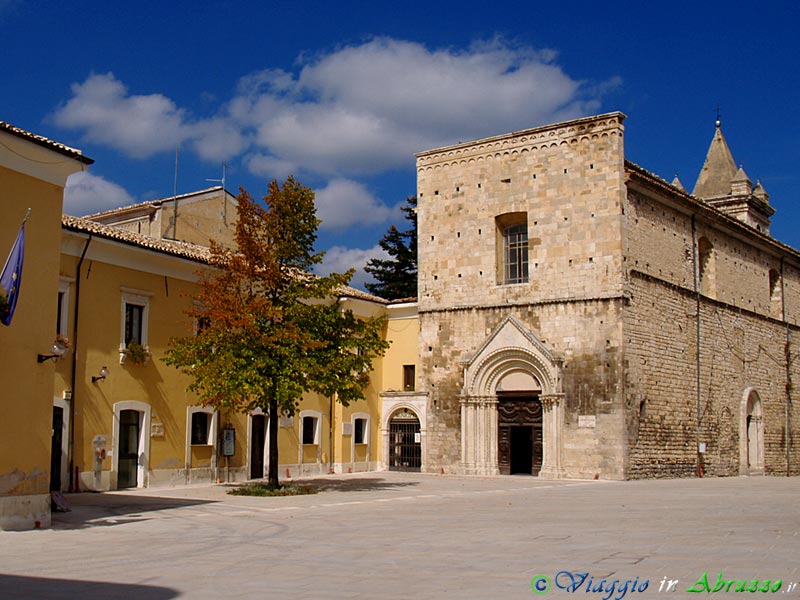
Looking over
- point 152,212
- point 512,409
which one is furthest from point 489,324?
point 152,212

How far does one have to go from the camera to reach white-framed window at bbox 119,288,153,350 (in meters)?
24.1

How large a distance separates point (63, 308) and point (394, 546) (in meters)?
13.2

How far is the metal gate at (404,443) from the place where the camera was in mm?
Answer: 34719

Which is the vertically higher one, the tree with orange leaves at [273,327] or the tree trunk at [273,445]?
the tree with orange leaves at [273,327]

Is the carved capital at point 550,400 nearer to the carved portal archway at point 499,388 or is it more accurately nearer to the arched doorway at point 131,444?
the carved portal archway at point 499,388

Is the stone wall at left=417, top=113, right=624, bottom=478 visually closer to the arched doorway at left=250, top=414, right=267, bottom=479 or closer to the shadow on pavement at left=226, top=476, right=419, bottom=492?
the shadow on pavement at left=226, top=476, right=419, bottom=492

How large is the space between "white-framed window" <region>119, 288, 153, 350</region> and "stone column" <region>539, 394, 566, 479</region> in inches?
545

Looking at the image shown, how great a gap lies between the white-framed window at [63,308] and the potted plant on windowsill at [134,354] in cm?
191

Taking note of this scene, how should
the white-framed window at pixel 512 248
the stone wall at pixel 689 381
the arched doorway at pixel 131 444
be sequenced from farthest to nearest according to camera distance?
the white-framed window at pixel 512 248 → the stone wall at pixel 689 381 → the arched doorway at pixel 131 444

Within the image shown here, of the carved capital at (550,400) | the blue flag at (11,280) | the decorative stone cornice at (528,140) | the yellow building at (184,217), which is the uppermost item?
the decorative stone cornice at (528,140)

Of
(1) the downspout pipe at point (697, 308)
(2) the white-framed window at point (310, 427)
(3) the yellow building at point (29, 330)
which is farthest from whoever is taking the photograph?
(1) the downspout pipe at point (697, 308)

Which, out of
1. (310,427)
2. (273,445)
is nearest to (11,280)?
(273,445)

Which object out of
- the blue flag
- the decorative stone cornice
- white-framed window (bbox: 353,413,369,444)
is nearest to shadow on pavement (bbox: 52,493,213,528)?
the blue flag

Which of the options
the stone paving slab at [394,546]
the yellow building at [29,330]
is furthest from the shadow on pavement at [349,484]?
the yellow building at [29,330]
